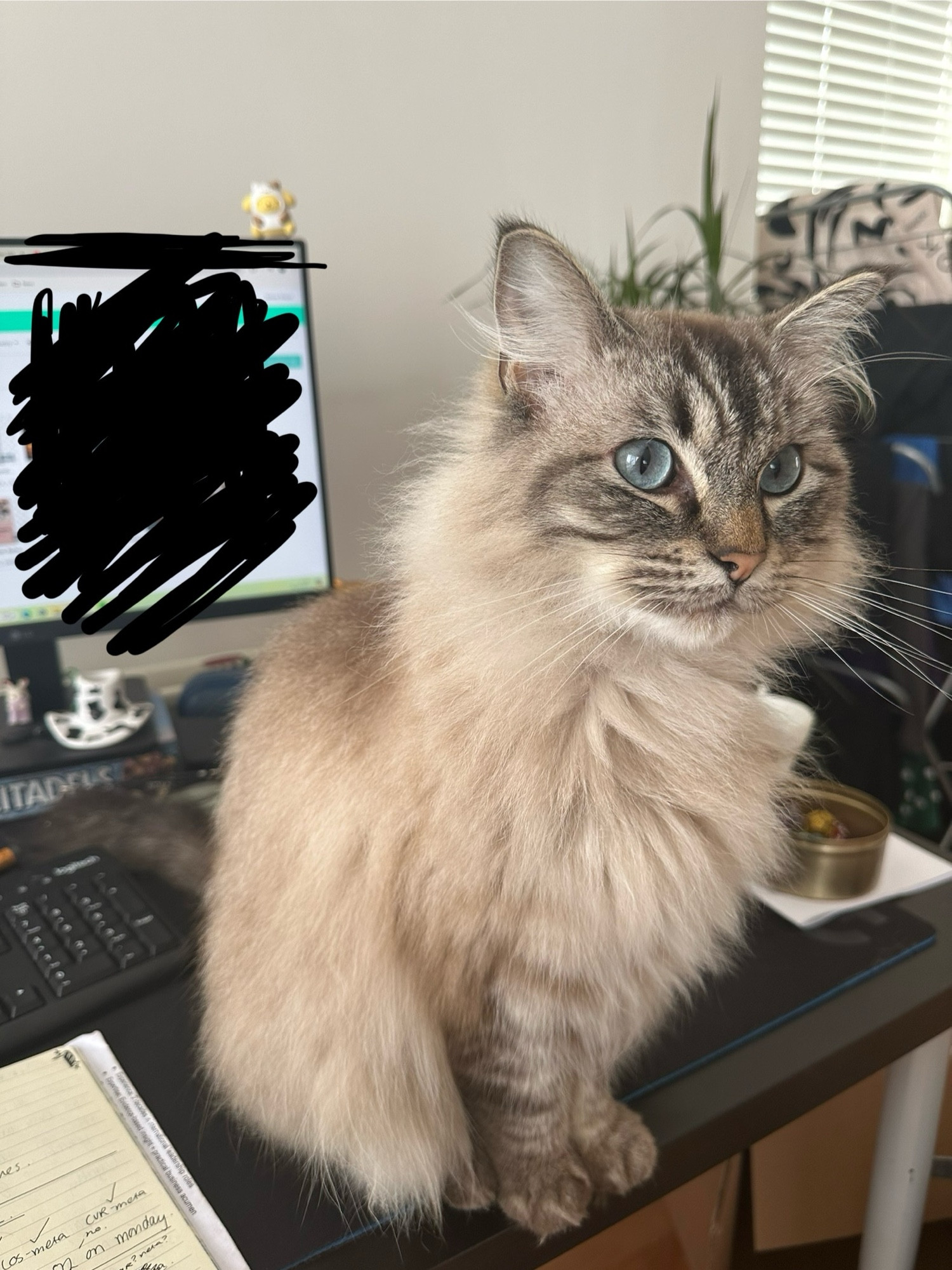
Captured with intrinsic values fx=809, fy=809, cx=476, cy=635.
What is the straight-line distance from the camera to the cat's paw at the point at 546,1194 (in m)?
0.66

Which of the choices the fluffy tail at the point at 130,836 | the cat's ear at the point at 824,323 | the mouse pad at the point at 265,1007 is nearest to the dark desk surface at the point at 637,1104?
the mouse pad at the point at 265,1007

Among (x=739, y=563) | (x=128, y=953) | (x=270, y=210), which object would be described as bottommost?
(x=128, y=953)

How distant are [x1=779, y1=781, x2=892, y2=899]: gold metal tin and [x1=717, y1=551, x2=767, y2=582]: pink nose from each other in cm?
35

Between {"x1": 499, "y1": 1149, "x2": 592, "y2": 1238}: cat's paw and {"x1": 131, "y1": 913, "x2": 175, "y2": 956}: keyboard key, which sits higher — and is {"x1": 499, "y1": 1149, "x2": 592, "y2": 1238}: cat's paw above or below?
below

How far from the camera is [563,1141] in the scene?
2.37 feet

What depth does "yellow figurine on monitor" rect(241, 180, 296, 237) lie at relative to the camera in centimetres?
114

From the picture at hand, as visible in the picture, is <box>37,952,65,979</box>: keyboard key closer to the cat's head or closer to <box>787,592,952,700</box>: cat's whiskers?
the cat's head

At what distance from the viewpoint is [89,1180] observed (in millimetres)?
625

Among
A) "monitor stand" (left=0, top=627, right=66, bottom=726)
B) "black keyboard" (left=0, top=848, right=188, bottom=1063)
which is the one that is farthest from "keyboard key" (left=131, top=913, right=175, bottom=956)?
"monitor stand" (left=0, top=627, right=66, bottom=726)

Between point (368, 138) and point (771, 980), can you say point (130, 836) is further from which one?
point (368, 138)

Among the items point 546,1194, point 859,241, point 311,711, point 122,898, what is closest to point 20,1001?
point 122,898

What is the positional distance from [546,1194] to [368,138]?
152 centimetres

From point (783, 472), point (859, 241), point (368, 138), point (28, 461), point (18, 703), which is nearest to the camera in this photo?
point (783, 472)

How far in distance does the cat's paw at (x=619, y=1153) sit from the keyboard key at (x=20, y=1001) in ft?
1.72
